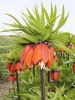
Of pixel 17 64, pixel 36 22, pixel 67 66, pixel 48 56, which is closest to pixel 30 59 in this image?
pixel 48 56

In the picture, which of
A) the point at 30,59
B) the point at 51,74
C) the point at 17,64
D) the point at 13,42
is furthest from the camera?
the point at 51,74

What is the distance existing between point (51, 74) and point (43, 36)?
213 centimetres

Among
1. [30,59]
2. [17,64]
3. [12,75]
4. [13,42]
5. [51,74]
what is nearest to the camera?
[30,59]

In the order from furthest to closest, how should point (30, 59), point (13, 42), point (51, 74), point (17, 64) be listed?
point (51, 74) → point (17, 64) → point (13, 42) → point (30, 59)

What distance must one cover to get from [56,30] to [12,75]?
3035 mm

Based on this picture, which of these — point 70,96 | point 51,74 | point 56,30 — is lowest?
point 70,96

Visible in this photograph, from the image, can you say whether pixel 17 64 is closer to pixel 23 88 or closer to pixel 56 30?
pixel 23 88

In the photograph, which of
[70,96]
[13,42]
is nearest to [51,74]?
[70,96]

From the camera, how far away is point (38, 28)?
231 centimetres

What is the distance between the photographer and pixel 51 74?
4.43 meters

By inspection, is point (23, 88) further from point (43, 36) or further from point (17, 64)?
point (43, 36)

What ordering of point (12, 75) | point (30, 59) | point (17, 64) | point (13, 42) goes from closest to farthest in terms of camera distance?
point (30, 59)
point (13, 42)
point (17, 64)
point (12, 75)

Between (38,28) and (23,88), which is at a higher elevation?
(38,28)

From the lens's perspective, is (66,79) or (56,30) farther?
(66,79)
